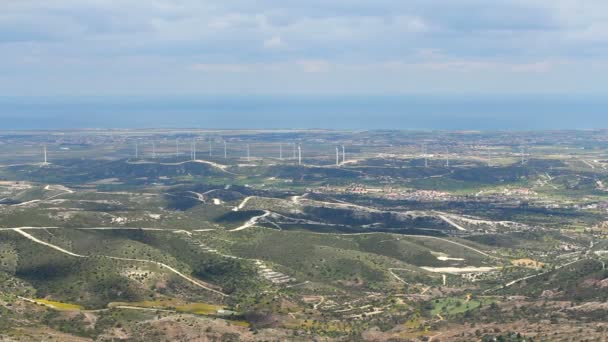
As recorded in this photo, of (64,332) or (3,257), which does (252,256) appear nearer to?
(3,257)

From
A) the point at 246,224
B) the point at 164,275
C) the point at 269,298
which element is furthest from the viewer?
the point at 246,224

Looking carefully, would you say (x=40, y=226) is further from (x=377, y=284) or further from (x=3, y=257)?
(x=377, y=284)

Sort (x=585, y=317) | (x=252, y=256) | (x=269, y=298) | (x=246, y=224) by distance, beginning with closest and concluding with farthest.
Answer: (x=585, y=317)
(x=269, y=298)
(x=252, y=256)
(x=246, y=224)

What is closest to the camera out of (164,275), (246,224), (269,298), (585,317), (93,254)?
(585,317)

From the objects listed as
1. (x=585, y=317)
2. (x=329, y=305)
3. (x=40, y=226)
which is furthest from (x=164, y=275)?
(x=585, y=317)

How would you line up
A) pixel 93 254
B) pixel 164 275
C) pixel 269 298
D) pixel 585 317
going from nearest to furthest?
pixel 585 317 → pixel 269 298 → pixel 164 275 → pixel 93 254

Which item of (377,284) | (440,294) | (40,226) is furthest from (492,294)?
(40,226)

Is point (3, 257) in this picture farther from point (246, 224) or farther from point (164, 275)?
point (246, 224)

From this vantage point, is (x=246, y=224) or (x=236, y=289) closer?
(x=236, y=289)

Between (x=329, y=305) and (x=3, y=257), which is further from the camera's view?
(x=3, y=257)
